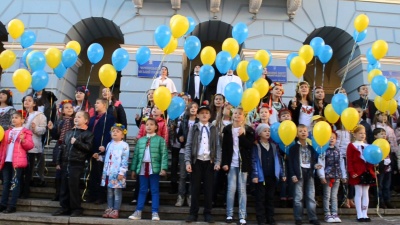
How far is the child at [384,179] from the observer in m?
6.19

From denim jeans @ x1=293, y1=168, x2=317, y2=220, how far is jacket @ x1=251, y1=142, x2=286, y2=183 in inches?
10.7

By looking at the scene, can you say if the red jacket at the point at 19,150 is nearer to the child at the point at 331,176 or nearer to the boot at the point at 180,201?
the boot at the point at 180,201

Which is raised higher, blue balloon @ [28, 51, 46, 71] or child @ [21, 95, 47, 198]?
blue balloon @ [28, 51, 46, 71]

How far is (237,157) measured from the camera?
5473mm

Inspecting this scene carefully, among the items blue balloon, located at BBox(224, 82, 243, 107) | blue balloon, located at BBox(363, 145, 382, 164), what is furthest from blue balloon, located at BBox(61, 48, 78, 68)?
blue balloon, located at BBox(363, 145, 382, 164)

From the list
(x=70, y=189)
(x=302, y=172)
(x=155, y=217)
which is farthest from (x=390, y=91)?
(x=70, y=189)

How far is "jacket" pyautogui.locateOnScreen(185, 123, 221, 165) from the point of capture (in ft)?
17.6

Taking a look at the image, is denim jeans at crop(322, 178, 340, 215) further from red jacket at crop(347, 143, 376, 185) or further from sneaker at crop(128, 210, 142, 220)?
sneaker at crop(128, 210, 142, 220)

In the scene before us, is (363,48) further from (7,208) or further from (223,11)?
(7,208)

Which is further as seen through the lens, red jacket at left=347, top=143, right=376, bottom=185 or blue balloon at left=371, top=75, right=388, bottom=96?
blue balloon at left=371, top=75, right=388, bottom=96

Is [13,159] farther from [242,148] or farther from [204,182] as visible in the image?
[242,148]

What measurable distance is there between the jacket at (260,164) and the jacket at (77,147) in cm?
239

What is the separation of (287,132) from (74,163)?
3.03 metres

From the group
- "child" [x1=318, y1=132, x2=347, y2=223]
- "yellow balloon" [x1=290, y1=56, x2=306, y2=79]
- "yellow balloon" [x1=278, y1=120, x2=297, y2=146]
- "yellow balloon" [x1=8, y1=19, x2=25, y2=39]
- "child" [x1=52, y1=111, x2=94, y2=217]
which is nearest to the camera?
"yellow balloon" [x1=278, y1=120, x2=297, y2=146]
